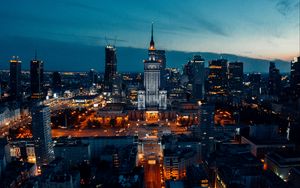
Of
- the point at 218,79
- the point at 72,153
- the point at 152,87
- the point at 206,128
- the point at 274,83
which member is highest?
the point at 218,79

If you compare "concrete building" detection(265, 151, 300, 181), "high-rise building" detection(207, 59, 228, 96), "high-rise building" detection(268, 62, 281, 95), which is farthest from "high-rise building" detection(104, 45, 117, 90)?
"concrete building" detection(265, 151, 300, 181)

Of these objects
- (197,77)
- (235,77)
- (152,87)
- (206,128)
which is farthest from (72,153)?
(235,77)

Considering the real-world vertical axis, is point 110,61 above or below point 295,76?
above

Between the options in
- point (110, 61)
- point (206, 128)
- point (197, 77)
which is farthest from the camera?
point (110, 61)

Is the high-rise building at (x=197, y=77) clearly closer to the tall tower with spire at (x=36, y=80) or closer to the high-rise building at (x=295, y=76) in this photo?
the high-rise building at (x=295, y=76)

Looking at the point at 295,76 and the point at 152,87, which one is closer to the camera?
the point at 152,87

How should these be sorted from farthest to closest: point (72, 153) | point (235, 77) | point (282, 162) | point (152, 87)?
1. point (235, 77)
2. point (152, 87)
3. point (72, 153)
4. point (282, 162)

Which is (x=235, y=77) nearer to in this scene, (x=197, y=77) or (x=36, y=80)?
(x=197, y=77)
